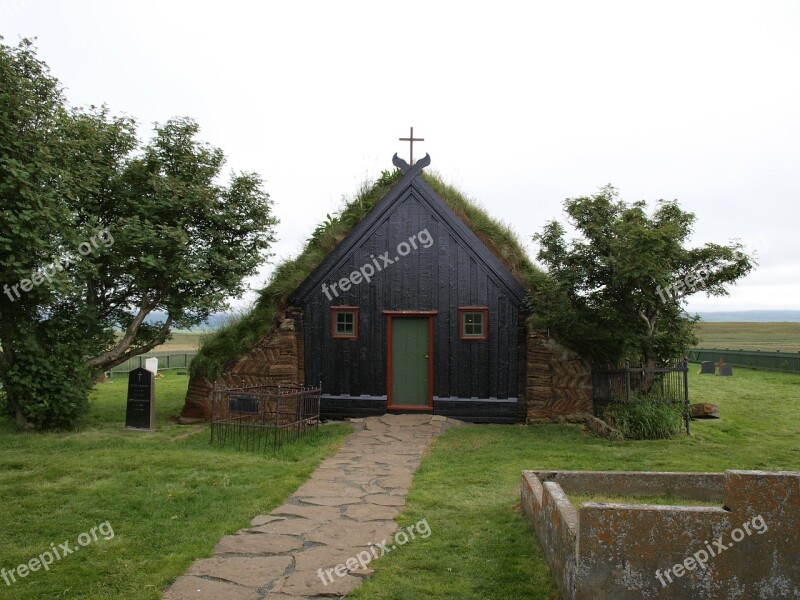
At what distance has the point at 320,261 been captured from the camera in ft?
54.0

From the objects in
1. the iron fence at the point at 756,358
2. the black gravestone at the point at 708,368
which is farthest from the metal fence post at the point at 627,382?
the black gravestone at the point at 708,368

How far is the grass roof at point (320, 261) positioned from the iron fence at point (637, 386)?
290cm

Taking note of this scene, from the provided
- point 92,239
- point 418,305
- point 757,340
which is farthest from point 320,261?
point 757,340

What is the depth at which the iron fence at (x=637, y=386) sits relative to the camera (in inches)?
535

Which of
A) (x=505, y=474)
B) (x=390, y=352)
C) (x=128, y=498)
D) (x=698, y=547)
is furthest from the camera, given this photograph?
(x=390, y=352)

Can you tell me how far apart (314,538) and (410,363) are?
30.1ft

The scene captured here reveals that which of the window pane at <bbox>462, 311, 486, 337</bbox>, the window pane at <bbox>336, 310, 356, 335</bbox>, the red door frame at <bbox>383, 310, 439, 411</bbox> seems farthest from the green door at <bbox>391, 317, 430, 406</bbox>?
the window pane at <bbox>336, 310, 356, 335</bbox>

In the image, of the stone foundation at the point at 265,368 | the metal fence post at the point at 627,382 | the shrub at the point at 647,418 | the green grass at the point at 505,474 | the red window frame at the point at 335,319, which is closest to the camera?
the green grass at the point at 505,474

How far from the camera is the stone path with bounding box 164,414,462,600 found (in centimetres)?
555

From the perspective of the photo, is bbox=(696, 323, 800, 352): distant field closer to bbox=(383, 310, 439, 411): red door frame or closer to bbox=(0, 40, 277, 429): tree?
bbox=(383, 310, 439, 411): red door frame

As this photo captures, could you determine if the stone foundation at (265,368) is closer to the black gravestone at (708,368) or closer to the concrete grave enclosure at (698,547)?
the concrete grave enclosure at (698,547)

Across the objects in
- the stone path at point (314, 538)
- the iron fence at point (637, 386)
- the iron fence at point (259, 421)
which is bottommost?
the stone path at point (314, 538)

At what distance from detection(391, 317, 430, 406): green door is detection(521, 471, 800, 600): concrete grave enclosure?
36.3ft

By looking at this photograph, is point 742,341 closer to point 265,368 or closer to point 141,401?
point 265,368
